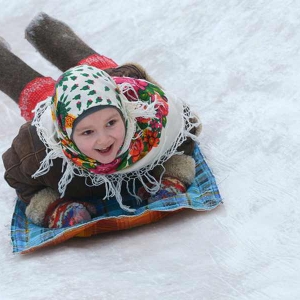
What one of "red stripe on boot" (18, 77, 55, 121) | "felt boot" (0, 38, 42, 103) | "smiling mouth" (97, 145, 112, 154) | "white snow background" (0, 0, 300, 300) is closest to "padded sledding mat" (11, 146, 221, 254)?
"white snow background" (0, 0, 300, 300)

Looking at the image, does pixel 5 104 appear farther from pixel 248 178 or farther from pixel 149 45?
pixel 248 178

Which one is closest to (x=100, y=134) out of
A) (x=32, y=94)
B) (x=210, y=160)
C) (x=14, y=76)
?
(x=210, y=160)

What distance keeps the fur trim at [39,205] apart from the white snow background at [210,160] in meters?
0.08

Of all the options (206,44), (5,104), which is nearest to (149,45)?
(206,44)

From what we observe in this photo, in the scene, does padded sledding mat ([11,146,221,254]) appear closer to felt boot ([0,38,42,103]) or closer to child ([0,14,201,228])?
child ([0,14,201,228])

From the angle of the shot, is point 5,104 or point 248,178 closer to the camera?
point 248,178

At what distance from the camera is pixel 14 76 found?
2.09m

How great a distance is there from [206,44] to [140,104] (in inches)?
34.7

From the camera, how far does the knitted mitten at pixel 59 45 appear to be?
7.13ft

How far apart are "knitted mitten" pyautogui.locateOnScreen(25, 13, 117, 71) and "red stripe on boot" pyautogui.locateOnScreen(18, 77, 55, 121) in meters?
0.16

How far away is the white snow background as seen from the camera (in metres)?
1.24

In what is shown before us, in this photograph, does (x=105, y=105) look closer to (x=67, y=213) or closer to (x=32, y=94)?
(x=67, y=213)

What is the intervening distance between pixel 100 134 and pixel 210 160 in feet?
1.51

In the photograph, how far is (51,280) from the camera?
1.26 m
